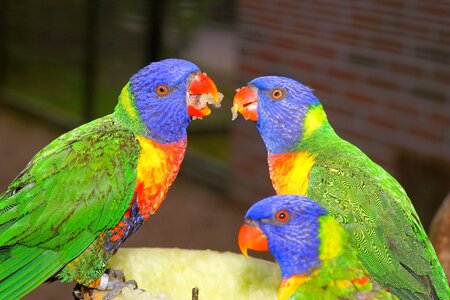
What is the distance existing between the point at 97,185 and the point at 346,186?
15.9 inches

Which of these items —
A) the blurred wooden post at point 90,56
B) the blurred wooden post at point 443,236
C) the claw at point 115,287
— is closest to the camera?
the claw at point 115,287

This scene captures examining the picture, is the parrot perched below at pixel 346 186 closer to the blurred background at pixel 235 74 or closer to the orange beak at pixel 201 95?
the orange beak at pixel 201 95

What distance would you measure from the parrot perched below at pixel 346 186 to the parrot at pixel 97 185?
134 mm

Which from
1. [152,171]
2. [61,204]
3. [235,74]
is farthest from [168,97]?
[235,74]

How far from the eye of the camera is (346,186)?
1.33m

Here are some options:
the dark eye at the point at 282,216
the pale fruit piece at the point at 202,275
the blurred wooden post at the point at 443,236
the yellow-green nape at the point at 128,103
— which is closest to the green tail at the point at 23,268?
the pale fruit piece at the point at 202,275

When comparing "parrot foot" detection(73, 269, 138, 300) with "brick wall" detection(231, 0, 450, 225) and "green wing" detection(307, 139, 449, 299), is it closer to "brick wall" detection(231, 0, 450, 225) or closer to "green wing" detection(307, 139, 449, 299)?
"green wing" detection(307, 139, 449, 299)

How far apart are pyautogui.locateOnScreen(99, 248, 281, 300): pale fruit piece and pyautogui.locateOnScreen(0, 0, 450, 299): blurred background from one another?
177cm

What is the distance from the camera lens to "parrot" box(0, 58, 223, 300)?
4.08ft

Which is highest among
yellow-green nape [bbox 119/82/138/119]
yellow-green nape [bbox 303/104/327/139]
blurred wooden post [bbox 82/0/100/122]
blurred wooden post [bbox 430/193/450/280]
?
yellow-green nape [bbox 119/82/138/119]

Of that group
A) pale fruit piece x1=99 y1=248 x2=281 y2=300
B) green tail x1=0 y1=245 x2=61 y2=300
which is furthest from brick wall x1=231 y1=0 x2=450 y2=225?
green tail x1=0 y1=245 x2=61 y2=300

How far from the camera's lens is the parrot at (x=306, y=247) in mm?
1113

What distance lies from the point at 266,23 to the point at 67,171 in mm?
2366

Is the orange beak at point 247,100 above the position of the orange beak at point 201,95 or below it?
below
